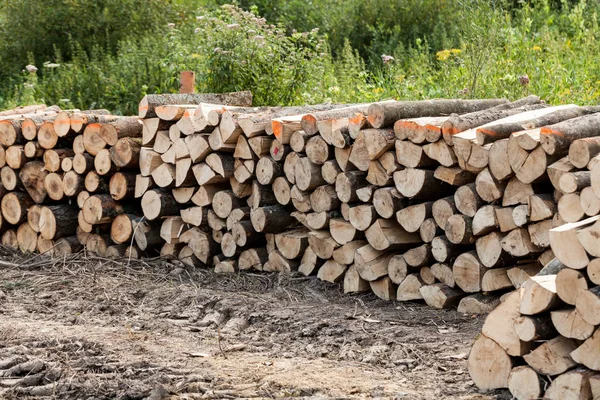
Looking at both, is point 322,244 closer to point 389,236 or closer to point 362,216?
point 362,216

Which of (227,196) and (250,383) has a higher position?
(227,196)

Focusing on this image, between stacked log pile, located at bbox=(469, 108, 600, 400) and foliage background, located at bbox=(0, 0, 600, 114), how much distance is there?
422cm

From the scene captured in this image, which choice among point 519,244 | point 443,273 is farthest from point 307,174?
point 519,244

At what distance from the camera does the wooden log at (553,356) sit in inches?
133

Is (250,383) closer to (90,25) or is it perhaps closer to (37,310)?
(37,310)

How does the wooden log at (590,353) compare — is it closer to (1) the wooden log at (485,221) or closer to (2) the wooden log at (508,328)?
(2) the wooden log at (508,328)

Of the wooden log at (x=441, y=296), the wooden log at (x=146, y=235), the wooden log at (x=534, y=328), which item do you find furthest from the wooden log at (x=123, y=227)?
the wooden log at (x=534, y=328)

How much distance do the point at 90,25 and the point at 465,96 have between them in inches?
238

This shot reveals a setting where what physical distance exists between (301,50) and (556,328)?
764 cm

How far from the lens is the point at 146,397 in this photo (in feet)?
12.0

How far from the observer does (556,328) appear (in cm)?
340

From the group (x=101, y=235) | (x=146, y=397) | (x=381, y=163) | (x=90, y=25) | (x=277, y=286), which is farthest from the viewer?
(x=90, y=25)

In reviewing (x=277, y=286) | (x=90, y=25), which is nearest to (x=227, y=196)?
(x=277, y=286)

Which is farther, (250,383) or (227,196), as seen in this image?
(227,196)
